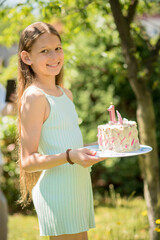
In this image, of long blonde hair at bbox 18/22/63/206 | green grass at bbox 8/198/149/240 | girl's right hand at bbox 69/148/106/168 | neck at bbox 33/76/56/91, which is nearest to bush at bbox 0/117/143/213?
green grass at bbox 8/198/149/240

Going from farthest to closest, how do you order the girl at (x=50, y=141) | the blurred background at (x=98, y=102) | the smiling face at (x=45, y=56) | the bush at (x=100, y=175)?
1. the bush at (x=100, y=175)
2. the blurred background at (x=98, y=102)
3. the smiling face at (x=45, y=56)
4. the girl at (x=50, y=141)

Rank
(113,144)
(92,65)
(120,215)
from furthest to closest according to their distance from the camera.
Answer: (92,65), (120,215), (113,144)

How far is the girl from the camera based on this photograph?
6.71 feet

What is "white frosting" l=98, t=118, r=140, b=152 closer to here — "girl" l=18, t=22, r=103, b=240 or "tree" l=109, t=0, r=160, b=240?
"girl" l=18, t=22, r=103, b=240

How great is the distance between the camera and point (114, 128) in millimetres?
2336

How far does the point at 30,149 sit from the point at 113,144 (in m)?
0.56

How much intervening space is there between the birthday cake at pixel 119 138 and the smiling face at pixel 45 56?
1.67 ft

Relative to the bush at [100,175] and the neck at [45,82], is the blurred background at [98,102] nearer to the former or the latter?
the bush at [100,175]

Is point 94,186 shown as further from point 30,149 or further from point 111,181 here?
point 30,149

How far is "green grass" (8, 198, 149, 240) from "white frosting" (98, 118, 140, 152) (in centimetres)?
146

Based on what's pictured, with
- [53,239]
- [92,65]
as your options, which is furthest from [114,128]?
[92,65]

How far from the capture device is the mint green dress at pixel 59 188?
2.12 m

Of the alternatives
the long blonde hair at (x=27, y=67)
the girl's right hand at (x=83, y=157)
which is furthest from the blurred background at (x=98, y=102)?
the girl's right hand at (x=83, y=157)

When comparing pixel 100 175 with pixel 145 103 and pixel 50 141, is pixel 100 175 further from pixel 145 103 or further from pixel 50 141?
pixel 50 141
